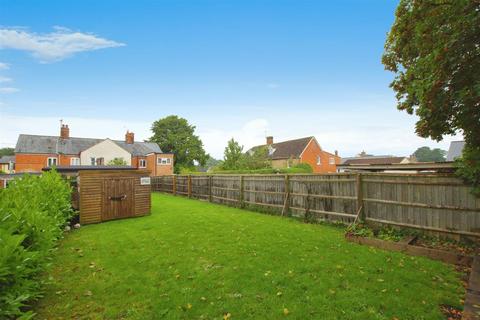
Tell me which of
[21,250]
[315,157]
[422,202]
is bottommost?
[422,202]

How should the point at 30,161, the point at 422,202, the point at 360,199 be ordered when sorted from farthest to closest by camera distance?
the point at 30,161, the point at 360,199, the point at 422,202

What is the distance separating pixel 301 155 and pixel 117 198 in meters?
35.9

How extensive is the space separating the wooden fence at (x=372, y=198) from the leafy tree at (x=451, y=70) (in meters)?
0.88

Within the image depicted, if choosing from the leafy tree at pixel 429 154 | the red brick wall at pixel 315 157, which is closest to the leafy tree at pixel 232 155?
the red brick wall at pixel 315 157

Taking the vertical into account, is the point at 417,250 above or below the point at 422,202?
below

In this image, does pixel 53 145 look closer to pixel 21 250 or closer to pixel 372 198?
pixel 21 250

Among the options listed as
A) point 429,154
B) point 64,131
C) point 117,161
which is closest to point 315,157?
point 117,161

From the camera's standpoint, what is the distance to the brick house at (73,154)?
3803 cm

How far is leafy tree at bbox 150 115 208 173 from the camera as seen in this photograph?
59.6m

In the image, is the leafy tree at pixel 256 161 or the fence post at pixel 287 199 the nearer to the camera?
the fence post at pixel 287 199

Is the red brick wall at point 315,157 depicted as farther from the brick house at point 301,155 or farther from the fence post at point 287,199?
the fence post at point 287,199

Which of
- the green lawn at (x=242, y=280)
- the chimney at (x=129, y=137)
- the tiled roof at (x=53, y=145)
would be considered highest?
the chimney at (x=129, y=137)

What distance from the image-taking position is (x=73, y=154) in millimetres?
40406

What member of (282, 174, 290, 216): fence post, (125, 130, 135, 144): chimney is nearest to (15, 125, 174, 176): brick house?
(125, 130, 135, 144): chimney
